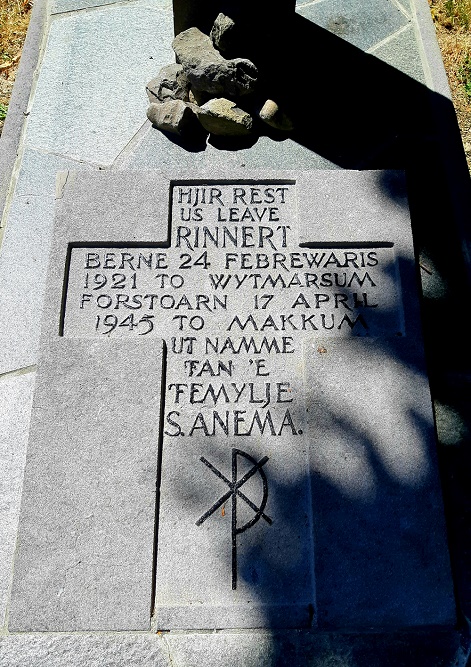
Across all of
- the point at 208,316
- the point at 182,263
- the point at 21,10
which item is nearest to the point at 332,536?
the point at 208,316

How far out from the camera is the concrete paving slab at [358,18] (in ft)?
14.5

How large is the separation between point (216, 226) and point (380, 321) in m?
0.86

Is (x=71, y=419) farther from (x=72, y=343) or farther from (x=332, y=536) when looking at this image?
(x=332, y=536)

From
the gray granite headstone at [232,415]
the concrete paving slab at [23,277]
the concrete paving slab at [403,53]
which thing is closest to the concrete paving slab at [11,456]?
the concrete paving slab at [23,277]

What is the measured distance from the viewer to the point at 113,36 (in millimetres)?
4457

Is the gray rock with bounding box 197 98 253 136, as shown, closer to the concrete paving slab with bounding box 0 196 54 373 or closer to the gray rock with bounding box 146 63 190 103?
the gray rock with bounding box 146 63 190 103

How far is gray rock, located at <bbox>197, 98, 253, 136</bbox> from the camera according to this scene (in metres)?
3.65

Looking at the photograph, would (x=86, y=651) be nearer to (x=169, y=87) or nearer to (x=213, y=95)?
(x=213, y=95)

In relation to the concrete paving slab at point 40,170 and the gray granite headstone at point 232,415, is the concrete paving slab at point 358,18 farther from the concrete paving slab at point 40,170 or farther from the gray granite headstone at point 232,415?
the concrete paving slab at point 40,170

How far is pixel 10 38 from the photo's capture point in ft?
15.4

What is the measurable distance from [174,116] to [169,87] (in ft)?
0.97

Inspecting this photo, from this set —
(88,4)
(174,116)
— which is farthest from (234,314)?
(88,4)

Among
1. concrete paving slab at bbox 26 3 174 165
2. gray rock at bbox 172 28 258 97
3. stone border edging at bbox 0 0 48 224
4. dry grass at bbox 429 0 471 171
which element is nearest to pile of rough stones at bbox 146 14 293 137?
gray rock at bbox 172 28 258 97

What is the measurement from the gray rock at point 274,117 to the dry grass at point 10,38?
70.0 inches
